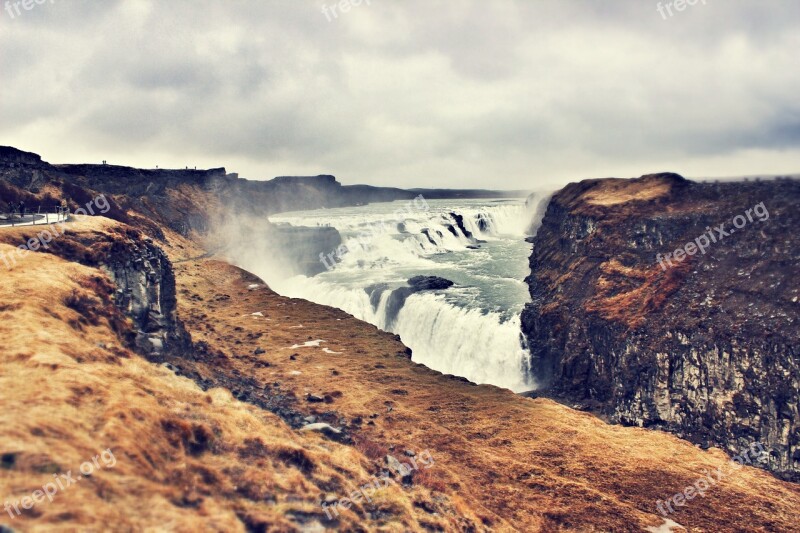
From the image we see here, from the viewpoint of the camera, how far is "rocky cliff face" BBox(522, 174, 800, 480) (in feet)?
85.1

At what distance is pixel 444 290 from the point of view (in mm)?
50938

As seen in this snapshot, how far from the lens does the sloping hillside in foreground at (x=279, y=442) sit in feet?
31.9

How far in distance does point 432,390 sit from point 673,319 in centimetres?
1746

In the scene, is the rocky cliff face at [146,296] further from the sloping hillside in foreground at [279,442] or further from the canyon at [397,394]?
the sloping hillside in foreground at [279,442]

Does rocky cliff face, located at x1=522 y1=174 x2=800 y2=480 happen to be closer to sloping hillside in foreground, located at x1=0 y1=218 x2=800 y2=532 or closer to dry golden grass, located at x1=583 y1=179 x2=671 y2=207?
dry golden grass, located at x1=583 y1=179 x2=671 y2=207

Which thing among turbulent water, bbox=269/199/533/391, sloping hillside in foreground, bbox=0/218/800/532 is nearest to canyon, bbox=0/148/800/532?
sloping hillside in foreground, bbox=0/218/800/532

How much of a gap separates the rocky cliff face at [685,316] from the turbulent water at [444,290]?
3.16 m

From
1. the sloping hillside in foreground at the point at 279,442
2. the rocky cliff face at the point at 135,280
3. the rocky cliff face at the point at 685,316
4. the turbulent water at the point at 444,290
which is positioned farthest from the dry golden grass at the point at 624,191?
the rocky cliff face at the point at 135,280

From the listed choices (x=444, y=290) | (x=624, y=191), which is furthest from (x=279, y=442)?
(x=624, y=191)

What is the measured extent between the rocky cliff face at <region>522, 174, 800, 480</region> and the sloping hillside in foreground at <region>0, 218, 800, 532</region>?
4.13 metres

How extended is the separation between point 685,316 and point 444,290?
81.2 ft

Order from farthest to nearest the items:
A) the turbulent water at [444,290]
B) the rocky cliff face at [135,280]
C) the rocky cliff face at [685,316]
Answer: the turbulent water at [444,290], the rocky cliff face at [685,316], the rocky cliff face at [135,280]

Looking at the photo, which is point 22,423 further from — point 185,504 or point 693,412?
point 693,412

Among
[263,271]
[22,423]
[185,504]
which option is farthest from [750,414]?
[263,271]
